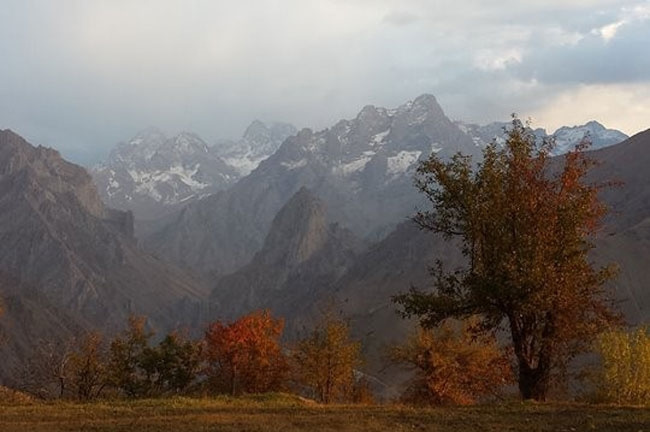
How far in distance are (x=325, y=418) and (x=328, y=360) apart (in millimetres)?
52507

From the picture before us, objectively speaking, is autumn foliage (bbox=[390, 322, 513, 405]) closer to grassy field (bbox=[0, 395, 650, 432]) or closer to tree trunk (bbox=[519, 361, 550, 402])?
tree trunk (bbox=[519, 361, 550, 402])

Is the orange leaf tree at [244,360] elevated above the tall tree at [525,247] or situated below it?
below

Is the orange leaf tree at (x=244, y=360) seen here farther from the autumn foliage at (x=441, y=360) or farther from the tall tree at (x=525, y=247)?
the tall tree at (x=525, y=247)

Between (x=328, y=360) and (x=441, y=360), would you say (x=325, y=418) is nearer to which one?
(x=441, y=360)

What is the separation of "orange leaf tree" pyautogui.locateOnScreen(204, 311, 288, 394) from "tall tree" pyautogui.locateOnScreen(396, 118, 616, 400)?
5844cm

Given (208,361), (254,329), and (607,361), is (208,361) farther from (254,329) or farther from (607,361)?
(607,361)

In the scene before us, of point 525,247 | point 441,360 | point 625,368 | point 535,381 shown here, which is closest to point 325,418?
point 535,381

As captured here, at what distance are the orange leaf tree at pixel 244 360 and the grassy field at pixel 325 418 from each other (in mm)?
57321

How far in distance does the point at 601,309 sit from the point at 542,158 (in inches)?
346

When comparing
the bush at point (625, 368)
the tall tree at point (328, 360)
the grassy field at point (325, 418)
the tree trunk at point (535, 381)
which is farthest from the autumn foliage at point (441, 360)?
the grassy field at point (325, 418)

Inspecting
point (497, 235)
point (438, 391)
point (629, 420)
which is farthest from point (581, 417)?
point (438, 391)

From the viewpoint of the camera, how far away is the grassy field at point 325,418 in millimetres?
30234

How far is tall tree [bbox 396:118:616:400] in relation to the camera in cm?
3534

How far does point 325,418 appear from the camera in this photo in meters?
32.7
